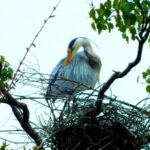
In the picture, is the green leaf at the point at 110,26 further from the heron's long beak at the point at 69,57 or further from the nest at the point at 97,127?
the heron's long beak at the point at 69,57

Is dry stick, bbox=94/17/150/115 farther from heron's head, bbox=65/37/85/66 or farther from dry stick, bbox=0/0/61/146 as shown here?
heron's head, bbox=65/37/85/66

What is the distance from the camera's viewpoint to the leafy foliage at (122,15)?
359cm

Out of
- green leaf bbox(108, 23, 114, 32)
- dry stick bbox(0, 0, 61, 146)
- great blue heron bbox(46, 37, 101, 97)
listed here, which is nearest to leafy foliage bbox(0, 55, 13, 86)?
dry stick bbox(0, 0, 61, 146)

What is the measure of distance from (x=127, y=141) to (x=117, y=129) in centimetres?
11

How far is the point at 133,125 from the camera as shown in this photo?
378cm

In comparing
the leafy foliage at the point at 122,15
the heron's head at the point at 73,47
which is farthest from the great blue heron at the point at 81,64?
the leafy foliage at the point at 122,15

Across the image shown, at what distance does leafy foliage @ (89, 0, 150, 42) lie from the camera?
359 centimetres

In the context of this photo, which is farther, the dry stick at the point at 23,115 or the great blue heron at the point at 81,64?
the great blue heron at the point at 81,64

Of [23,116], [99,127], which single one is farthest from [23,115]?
[99,127]

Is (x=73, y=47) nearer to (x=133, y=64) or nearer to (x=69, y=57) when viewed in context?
(x=69, y=57)

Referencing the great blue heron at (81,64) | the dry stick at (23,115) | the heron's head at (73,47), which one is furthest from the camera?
the heron's head at (73,47)

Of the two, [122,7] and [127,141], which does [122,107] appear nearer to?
[127,141]

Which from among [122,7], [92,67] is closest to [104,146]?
[122,7]

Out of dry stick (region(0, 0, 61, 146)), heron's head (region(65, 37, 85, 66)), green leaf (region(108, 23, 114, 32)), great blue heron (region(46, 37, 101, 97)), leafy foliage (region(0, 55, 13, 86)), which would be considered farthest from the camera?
heron's head (region(65, 37, 85, 66))
